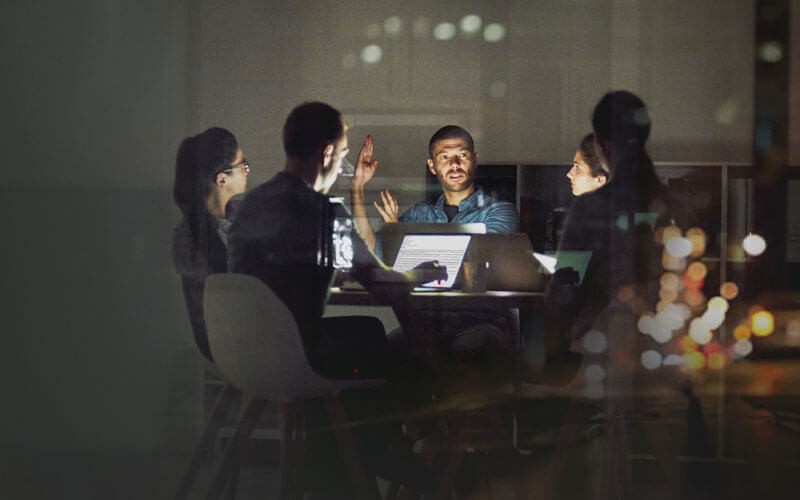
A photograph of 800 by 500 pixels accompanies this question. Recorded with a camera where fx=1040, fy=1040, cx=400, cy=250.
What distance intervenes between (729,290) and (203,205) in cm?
169

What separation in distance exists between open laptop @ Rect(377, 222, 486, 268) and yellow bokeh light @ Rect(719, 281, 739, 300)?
75cm

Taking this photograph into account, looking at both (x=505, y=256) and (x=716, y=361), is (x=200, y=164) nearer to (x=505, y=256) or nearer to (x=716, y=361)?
(x=505, y=256)

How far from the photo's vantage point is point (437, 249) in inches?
124

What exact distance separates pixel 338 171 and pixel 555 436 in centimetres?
108

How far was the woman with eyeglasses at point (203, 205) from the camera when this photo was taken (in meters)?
3.35

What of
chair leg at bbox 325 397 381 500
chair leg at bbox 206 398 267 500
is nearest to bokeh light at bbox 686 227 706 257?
chair leg at bbox 325 397 381 500

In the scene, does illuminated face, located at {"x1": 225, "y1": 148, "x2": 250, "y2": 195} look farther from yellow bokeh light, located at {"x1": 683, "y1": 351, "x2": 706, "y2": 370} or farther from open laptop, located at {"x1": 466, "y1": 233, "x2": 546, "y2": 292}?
yellow bokeh light, located at {"x1": 683, "y1": 351, "x2": 706, "y2": 370}

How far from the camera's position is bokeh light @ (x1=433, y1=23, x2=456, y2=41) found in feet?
10.4

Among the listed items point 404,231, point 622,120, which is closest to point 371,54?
point 404,231

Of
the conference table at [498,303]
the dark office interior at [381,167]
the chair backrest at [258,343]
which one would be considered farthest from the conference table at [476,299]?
the chair backrest at [258,343]

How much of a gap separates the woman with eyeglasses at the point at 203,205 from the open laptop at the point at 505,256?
2.60 ft

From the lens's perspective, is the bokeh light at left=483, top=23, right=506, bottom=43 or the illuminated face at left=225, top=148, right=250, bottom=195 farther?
the illuminated face at left=225, top=148, right=250, bottom=195

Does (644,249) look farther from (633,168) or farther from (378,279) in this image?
(378,279)

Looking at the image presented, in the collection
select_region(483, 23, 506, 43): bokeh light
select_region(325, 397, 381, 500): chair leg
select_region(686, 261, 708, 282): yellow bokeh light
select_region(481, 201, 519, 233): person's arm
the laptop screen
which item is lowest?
select_region(325, 397, 381, 500): chair leg
